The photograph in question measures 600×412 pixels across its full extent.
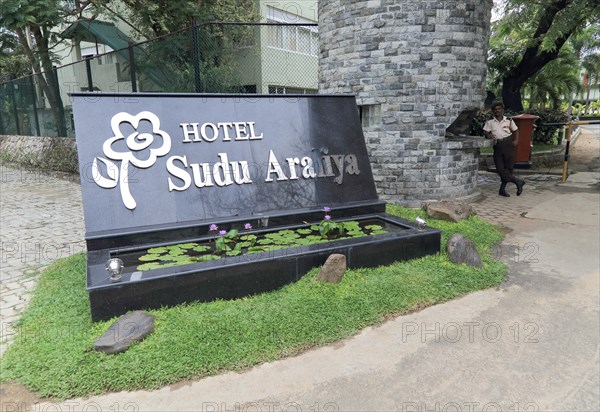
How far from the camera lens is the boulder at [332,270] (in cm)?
385

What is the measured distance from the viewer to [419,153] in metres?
7.23

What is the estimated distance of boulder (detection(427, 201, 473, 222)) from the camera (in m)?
6.09

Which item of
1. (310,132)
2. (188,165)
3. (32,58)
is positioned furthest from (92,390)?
(32,58)

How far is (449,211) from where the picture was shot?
20.1 ft

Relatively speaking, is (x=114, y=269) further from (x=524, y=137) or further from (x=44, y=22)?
(x=44, y=22)

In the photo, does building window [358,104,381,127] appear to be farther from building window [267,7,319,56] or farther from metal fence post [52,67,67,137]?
metal fence post [52,67,67,137]

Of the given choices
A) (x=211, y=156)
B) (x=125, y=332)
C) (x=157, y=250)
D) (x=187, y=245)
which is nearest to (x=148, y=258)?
(x=157, y=250)

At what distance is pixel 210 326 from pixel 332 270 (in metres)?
1.19

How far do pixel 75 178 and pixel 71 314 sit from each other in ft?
27.5

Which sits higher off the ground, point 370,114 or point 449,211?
point 370,114

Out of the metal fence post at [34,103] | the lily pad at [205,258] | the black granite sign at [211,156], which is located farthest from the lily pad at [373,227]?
the metal fence post at [34,103]

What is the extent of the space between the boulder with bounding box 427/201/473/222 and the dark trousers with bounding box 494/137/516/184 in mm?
2376

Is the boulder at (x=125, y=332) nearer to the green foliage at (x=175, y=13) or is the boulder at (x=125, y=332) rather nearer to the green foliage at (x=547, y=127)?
the green foliage at (x=175, y=13)

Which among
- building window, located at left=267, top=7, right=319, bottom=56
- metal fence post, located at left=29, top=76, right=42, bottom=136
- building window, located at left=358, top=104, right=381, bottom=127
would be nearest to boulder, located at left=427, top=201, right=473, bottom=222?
building window, located at left=358, top=104, right=381, bottom=127
